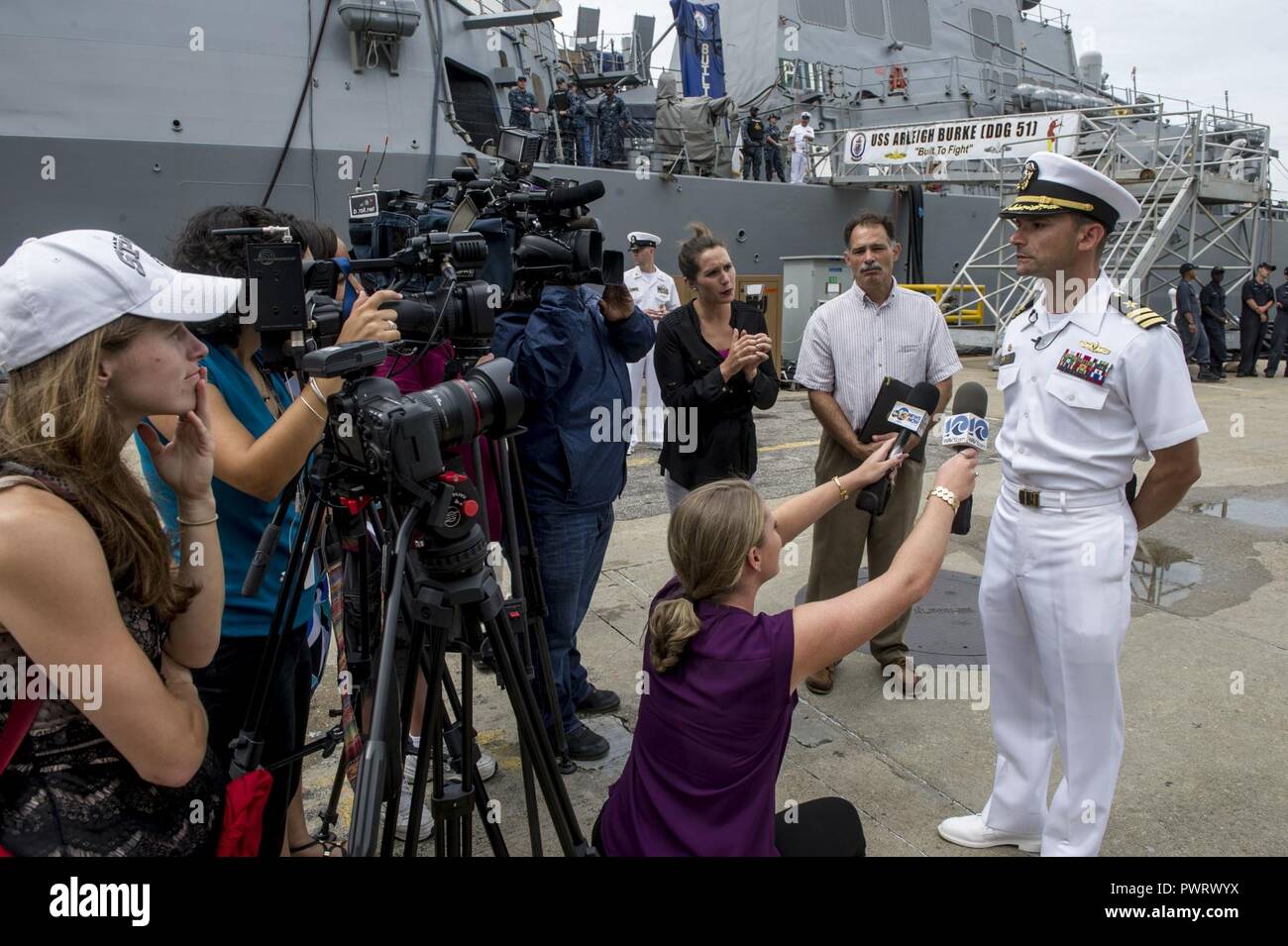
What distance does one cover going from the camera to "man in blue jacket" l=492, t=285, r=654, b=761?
301 cm

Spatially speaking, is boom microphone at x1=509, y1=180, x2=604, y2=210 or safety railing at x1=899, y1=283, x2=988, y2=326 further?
safety railing at x1=899, y1=283, x2=988, y2=326

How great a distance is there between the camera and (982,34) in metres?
22.1

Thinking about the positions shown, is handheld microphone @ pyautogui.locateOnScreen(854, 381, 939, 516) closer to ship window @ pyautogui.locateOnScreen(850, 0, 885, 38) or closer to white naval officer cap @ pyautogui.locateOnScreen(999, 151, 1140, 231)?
white naval officer cap @ pyautogui.locateOnScreen(999, 151, 1140, 231)

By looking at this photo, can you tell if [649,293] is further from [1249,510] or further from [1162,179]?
[1162,179]

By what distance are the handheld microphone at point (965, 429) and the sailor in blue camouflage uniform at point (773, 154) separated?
1480 cm

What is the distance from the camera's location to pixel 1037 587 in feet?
8.32

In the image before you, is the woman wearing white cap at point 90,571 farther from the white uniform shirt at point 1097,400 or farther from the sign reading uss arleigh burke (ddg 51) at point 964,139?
the sign reading uss arleigh burke (ddg 51) at point 964,139

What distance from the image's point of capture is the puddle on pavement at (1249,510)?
246 inches

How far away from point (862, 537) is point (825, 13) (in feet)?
63.5

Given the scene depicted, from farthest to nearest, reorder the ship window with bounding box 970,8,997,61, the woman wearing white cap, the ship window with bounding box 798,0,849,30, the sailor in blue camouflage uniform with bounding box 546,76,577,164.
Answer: the ship window with bounding box 970,8,997,61 < the ship window with bounding box 798,0,849,30 < the sailor in blue camouflage uniform with bounding box 546,76,577,164 < the woman wearing white cap

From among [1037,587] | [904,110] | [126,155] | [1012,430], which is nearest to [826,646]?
[1037,587]

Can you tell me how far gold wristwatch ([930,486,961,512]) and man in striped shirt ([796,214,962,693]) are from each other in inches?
63.6

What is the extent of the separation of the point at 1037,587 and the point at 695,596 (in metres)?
1.23

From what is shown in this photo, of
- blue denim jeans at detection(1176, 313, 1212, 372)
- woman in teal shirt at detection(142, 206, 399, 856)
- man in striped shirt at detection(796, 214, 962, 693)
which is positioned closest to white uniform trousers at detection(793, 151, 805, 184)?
blue denim jeans at detection(1176, 313, 1212, 372)
